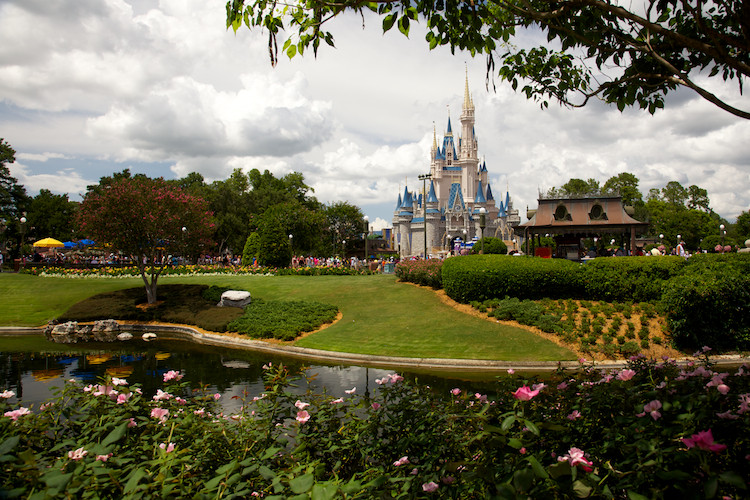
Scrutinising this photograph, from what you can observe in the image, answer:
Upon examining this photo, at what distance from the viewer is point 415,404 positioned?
14.6ft

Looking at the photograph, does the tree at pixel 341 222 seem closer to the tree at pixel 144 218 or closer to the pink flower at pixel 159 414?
the tree at pixel 144 218

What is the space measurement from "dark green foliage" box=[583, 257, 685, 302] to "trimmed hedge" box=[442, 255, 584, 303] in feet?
1.76

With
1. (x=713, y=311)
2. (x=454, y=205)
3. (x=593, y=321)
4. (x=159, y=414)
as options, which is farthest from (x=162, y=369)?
(x=454, y=205)

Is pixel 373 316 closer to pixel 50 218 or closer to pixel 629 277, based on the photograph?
pixel 629 277

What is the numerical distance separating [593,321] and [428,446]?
43.7 feet

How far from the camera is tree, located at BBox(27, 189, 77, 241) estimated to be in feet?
224

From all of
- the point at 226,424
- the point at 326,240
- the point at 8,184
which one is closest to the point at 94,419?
the point at 226,424

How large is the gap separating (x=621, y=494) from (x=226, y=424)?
3417 millimetres

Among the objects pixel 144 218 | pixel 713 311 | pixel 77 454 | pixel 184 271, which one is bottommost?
pixel 713 311

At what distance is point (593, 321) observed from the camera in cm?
1531

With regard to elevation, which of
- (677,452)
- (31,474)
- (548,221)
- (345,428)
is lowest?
(345,428)

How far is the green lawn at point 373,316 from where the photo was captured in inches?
565

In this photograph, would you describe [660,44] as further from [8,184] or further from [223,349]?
[8,184]

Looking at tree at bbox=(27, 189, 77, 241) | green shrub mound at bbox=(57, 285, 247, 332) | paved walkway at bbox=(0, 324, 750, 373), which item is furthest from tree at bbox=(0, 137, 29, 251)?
paved walkway at bbox=(0, 324, 750, 373)
